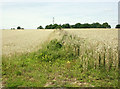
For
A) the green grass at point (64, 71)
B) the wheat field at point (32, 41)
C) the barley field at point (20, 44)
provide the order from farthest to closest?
the barley field at point (20, 44)
the wheat field at point (32, 41)
the green grass at point (64, 71)

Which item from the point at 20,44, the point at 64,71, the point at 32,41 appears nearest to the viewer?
the point at 64,71

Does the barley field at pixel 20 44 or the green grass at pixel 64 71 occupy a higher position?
the barley field at pixel 20 44

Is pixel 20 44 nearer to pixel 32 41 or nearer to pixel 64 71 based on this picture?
Answer: pixel 32 41

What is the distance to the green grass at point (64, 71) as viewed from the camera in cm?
454

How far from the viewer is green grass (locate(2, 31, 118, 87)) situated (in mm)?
4535

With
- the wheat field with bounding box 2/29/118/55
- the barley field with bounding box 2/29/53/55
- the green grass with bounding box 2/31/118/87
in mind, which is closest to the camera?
the green grass with bounding box 2/31/118/87

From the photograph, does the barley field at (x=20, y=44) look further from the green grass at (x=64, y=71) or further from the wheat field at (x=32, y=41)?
the green grass at (x=64, y=71)

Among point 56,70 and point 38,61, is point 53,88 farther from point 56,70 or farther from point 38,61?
point 38,61

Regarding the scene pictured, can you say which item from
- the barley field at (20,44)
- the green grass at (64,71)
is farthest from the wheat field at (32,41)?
the green grass at (64,71)

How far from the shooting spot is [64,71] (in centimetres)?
545

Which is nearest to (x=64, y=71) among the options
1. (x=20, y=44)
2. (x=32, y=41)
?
(x=20, y=44)

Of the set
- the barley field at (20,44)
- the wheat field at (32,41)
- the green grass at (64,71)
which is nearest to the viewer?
the green grass at (64,71)

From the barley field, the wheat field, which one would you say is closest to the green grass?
the wheat field

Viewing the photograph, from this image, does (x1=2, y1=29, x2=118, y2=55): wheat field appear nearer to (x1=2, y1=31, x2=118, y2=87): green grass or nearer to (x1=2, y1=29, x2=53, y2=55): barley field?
(x1=2, y1=29, x2=53, y2=55): barley field
